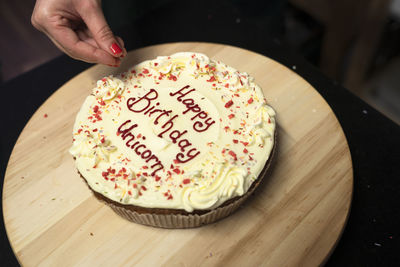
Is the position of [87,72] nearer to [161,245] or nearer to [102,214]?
[102,214]

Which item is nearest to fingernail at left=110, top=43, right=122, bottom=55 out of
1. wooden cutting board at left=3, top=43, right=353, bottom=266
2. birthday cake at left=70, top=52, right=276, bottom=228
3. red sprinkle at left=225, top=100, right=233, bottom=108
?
birthday cake at left=70, top=52, right=276, bottom=228

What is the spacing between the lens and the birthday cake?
1864 millimetres

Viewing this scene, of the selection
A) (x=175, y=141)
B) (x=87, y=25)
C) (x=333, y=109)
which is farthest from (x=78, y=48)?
(x=333, y=109)

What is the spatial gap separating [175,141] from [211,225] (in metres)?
0.49

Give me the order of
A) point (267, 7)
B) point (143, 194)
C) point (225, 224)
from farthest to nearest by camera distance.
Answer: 1. point (267, 7)
2. point (225, 224)
3. point (143, 194)

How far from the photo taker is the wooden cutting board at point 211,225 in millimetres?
1926

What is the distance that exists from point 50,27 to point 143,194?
3.78ft

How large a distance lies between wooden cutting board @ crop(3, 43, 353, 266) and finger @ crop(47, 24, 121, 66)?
0.47m

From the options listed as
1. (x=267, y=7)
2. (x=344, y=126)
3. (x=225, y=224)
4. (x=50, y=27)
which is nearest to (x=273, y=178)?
(x=225, y=224)

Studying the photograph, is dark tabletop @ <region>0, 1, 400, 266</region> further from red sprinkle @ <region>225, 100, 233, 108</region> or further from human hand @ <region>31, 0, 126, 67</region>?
red sprinkle @ <region>225, 100, 233, 108</region>

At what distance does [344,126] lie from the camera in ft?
8.19

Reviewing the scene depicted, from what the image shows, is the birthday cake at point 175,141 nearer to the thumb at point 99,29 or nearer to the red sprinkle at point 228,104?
the red sprinkle at point 228,104

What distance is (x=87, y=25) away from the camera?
2209mm

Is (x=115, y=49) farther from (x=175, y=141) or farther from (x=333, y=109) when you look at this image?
(x=333, y=109)
